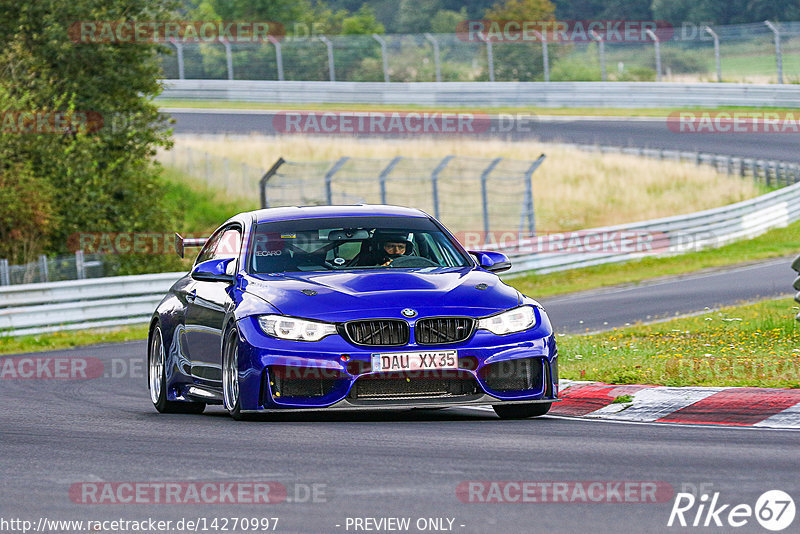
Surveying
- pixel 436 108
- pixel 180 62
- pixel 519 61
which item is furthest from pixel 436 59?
pixel 180 62

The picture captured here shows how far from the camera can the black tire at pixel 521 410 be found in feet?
30.9

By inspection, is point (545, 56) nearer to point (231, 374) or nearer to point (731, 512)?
point (231, 374)

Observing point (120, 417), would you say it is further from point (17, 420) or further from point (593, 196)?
point (593, 196)

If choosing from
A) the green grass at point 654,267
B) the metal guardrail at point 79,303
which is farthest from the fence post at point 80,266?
the green grass at point 654,267

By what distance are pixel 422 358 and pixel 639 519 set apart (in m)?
3.19

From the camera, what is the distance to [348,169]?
125 feet

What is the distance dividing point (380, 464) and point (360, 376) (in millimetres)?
1602

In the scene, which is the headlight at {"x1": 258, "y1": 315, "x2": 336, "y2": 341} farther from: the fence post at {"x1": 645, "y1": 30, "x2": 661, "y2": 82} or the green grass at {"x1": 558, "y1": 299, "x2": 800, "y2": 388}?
the fence post at {"x1": 645, "y1": 30, "x2": 661, "y2": 82}

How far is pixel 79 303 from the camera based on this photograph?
2277cm

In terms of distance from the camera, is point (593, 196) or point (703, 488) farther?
point (593, 196)

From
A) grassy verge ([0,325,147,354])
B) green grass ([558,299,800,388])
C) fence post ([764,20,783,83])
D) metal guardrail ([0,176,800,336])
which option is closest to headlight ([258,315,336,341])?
green grass ([558,299,800,388])

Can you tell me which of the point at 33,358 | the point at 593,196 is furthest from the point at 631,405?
the point at 593,196

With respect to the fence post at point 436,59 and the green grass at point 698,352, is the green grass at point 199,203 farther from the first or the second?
the green grass at point 698,352

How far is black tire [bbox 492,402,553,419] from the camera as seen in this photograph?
30.9 feet
